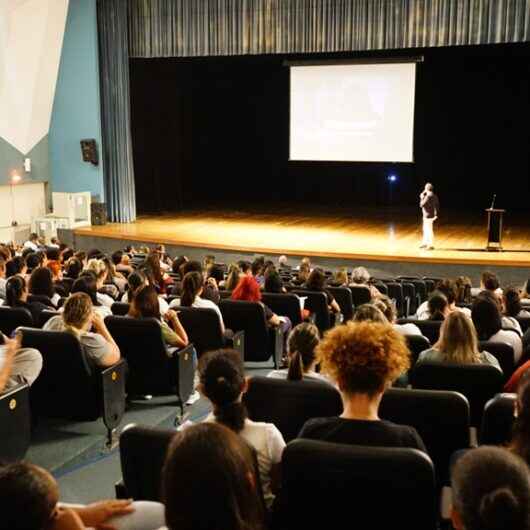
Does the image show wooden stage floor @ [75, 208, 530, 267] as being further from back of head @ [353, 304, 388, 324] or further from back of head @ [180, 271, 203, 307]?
back of head @ [353, 304, 388, 324]

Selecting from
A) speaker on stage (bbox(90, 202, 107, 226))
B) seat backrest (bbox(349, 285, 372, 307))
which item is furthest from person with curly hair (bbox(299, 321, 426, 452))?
speaker on stage (bbox(90, 202, 107, 226))

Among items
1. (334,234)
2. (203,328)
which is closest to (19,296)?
(203,328)

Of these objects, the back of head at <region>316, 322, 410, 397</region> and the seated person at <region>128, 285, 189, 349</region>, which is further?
the seated person at <region>128, 285, 189, 349</region>

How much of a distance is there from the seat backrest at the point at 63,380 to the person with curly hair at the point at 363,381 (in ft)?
6.73

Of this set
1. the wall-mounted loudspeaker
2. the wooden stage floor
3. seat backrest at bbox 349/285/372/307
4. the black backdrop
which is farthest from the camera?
the black backdrop

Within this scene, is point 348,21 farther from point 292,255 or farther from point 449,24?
point 292,255

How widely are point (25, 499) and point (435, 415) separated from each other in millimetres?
1978

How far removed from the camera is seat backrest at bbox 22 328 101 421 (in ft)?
14.2

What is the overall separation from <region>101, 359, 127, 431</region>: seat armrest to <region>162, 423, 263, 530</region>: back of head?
268 centimetres

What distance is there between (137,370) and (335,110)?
11.2 metres

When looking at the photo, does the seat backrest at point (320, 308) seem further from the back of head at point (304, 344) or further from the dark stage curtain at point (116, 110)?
the dark stage curtain at point (116, 110)

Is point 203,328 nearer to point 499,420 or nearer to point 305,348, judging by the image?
point 305,348

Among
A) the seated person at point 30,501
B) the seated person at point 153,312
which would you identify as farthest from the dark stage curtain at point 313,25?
the seated person at point 30,501

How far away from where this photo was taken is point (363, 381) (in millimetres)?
2652
